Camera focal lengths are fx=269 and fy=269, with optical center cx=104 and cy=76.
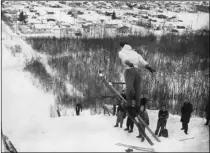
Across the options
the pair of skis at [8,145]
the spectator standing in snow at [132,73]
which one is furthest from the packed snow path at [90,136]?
the spectator standing in snow at [132,73]

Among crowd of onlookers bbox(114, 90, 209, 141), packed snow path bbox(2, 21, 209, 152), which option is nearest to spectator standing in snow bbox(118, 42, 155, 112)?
crowd of onlookers bbox(114, 90, 209, 141)

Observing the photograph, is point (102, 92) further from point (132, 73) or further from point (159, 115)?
point (159, 115)

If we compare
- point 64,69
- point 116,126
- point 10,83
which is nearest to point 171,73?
point 64,69

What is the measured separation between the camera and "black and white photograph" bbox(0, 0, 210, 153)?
6621mm

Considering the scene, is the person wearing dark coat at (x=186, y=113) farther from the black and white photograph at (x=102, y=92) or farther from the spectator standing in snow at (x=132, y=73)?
the spectator standing in snow at (x=132, y=73)

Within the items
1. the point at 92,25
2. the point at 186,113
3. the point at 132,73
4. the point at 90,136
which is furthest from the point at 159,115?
the point at 92,25

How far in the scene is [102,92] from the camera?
18.0 metres

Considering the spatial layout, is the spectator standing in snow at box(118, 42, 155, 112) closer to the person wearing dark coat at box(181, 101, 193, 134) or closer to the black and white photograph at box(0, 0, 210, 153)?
the black and white photograph at box(0, 0, 210, 153)

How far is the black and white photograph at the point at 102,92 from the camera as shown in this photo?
21.7ft

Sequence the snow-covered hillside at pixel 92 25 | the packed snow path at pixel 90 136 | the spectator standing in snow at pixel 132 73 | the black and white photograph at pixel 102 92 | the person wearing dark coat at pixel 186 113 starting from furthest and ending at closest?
the snow-covered hillside at pixel 92 25 → the spectator standing in snow at pixel 132 73 → the person wearing dark coat at pixel 186 113 → the black and white photograph at pixel 102 92 → the packed snow path at pixel 90 136

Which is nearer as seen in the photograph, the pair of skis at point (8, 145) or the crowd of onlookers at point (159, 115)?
the pair of skis at point (8, 145)

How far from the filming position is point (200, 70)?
68.7ft

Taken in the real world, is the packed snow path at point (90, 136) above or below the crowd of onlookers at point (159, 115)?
below

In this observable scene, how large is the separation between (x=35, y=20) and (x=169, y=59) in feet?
95.3
